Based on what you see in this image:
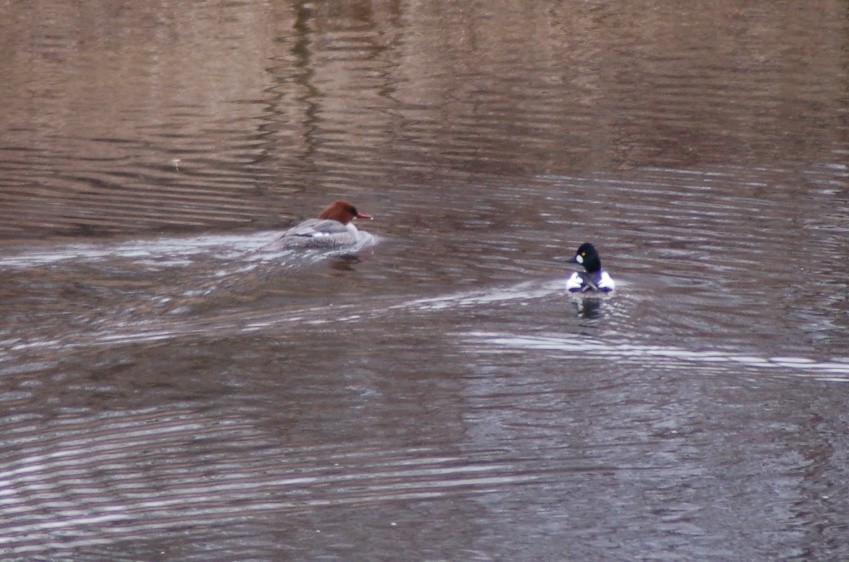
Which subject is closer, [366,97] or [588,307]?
[588,307]

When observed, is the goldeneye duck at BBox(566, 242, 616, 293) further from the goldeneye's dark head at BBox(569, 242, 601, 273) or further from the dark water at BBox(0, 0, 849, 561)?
the dark water at BBox(0, 0, 849, 561)

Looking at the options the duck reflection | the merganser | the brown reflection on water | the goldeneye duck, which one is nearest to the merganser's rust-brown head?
the merganser

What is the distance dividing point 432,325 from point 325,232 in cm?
316

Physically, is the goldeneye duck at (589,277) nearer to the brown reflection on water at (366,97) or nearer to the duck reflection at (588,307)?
the duck reflection at (588,307)

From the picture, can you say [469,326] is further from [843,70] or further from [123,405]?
[843,70]

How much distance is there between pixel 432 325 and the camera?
Answer: 11.3 meters

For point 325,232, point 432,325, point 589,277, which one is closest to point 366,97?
point 325,232

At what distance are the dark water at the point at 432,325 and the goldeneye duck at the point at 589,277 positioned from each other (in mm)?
165

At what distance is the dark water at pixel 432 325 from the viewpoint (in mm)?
7926

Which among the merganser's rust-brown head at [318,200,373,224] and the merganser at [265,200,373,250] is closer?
the merganser at [265,200,373,250]

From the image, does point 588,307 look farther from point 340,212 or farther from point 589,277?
point 340,212

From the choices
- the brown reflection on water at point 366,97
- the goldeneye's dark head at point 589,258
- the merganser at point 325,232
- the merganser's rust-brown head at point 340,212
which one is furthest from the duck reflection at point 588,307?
the brown reflection on water at point 366,97

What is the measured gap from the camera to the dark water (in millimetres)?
7926

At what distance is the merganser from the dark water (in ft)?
0.71
